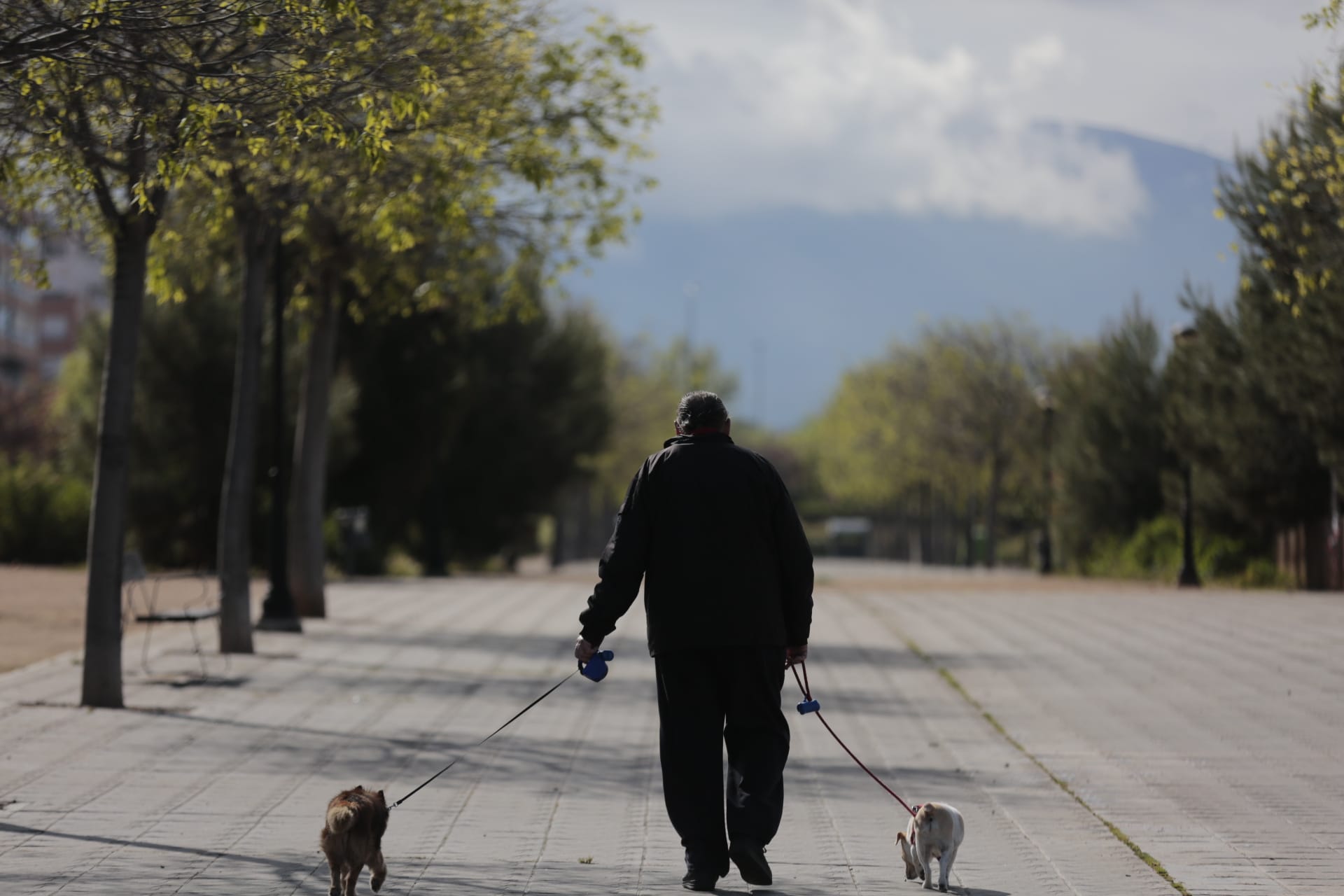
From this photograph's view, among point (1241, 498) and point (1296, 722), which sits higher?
point (1241, 498)

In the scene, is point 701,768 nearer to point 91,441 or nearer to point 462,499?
point 91,441

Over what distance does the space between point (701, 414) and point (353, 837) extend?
2.00 m

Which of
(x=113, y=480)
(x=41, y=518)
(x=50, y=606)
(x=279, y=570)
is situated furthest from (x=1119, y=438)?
(x=113, y=480)

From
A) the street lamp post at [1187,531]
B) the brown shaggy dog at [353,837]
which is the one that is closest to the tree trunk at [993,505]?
the street lamp post at [1187,531]

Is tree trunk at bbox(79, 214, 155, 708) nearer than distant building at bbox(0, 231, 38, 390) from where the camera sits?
Yes

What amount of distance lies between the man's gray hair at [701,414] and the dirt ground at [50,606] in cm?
911

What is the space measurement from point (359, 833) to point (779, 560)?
1817mm

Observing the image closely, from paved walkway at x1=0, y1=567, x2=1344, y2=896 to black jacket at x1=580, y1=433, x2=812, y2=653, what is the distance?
38.8 inches

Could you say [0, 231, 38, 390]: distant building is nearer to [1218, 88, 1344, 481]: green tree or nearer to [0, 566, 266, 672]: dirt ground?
[0, 566, 266, 672]: dirt ground

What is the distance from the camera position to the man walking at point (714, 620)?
20.3 feet

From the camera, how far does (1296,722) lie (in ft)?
36.8

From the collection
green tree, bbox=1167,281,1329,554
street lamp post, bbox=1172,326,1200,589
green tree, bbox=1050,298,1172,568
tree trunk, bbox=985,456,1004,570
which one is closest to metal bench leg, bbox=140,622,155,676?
green tree, bbox=1167,281,1329,554

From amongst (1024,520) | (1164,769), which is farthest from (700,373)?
(1164,769)

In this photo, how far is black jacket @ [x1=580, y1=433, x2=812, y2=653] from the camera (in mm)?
6184
